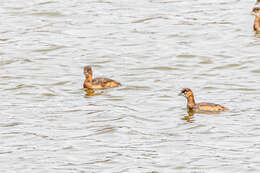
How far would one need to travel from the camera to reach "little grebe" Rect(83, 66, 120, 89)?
19.0m

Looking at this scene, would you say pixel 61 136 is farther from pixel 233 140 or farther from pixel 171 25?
pixel 171 25

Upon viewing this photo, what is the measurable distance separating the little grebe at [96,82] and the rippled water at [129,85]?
0.63 ft

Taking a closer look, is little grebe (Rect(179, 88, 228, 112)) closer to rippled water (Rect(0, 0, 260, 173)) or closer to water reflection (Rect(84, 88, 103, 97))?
rippled water (Rect(0, 0, 260, 173))

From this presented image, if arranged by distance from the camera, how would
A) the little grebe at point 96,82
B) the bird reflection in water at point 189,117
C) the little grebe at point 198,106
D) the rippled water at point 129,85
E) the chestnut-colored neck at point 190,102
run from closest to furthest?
1. the rippled water at point 129,85
2. the bird reflection in water at point 189,117
3. the little grebe at point 198,106
4. the chestnut-colored neck at point 190,102
5. the little grebe at point 96,82

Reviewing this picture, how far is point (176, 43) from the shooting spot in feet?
80.1

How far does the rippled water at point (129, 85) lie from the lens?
13.7m

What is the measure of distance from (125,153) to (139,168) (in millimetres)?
867

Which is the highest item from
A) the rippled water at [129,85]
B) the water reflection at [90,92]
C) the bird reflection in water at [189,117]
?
the rippled water at [129,85]

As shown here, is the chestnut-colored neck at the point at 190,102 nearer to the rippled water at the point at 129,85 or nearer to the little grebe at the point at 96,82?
the rippled water at the point at 129,85

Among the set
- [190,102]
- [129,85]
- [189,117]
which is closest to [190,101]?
[190,102]

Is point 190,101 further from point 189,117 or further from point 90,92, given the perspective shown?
point 90,92

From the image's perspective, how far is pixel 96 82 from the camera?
19.1 meters

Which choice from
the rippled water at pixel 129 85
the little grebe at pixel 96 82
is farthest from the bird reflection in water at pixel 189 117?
the little grebe at pixel 96 82

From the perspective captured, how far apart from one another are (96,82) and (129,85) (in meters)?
0.89
